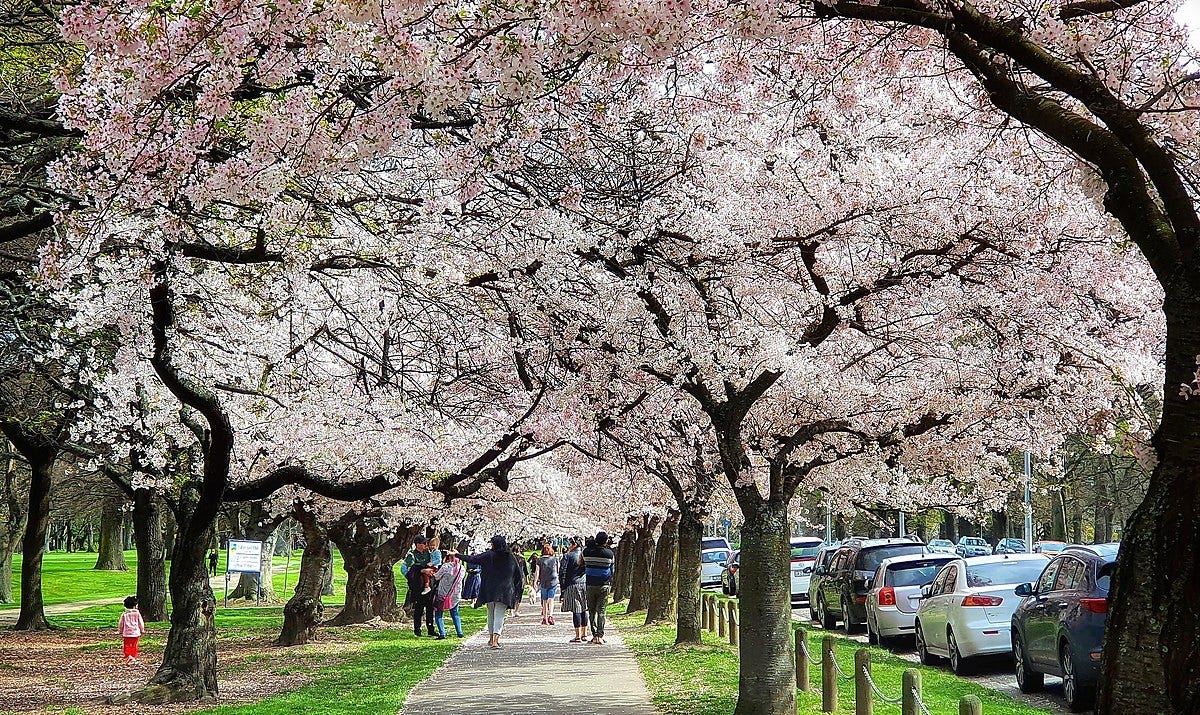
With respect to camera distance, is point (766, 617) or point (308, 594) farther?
point (308, 594)

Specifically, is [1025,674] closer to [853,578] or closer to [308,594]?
[853,578]

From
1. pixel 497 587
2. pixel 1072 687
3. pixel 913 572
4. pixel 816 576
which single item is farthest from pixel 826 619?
pixel 1072 687

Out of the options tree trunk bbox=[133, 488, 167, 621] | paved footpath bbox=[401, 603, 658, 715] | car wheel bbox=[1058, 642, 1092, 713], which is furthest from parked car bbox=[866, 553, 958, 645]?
tree trunk bbox=[133, 488, 167, 621]

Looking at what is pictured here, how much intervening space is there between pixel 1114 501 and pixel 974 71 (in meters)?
49.8

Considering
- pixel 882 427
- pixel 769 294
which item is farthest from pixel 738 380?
pixel 882 427

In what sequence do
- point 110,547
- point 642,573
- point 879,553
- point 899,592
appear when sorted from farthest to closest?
point 110,547 < point 642,573 < point 879,553 < point 899,592

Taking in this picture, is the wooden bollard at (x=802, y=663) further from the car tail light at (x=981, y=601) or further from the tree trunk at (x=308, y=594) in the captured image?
the tree trunk at (x=308, y=594)

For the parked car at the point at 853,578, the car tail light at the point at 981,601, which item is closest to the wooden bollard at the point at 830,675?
the car tail light at the point at 981,601

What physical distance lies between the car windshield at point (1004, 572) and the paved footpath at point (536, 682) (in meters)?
4.89

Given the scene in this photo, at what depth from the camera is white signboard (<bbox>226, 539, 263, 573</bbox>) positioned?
24.4 meters

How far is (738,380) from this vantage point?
38.7 ft

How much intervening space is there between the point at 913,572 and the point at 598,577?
18.5 feet

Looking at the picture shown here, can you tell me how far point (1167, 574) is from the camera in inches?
190

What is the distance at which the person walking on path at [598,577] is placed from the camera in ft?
70.4
